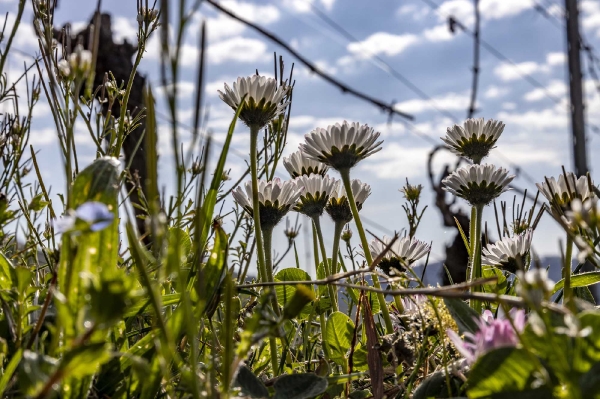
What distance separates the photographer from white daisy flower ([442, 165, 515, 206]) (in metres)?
0.67

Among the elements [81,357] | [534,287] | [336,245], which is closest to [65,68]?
[81,357]

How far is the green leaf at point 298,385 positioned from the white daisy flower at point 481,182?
0.34 meters

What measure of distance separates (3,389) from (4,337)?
113mm

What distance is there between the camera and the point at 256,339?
12.3 inches

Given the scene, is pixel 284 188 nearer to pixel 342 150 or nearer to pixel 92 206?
pixel 342 150

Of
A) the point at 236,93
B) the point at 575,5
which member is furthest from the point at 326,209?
the point at 575,5

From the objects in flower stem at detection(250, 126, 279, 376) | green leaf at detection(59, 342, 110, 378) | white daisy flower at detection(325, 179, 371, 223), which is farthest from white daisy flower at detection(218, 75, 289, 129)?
green leaf at detection(59, 342, 110, 378)

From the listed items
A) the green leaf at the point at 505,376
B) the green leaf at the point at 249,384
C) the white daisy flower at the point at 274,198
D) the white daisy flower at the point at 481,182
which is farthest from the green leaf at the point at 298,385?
the white daisy flower at the point at 481,182

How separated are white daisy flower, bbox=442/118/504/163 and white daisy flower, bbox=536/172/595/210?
0.16 metres

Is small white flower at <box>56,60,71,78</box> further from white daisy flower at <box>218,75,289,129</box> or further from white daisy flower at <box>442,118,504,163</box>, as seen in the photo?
white daisy flower at <box>442,118,504,163</box>

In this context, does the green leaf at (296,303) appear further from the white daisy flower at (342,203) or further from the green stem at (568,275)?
the white daisy flower at (342,203)

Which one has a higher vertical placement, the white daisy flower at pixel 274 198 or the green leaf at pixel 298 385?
the white daisy flower at pixel 274 198

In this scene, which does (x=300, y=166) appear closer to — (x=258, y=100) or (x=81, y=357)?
(x=258, y=100)

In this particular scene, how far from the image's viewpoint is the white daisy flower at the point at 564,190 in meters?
0.56
